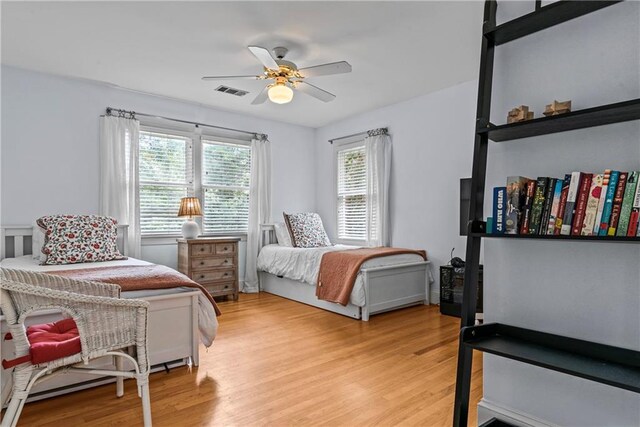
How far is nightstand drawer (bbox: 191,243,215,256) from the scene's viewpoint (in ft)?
14.4

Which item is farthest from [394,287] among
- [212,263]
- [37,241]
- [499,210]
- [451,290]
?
[37,241]

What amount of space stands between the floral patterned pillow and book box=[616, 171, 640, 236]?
378cm

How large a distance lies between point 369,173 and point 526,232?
3.65 metres

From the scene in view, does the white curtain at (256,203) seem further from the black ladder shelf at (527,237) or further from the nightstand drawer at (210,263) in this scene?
the black ladder shelf at (527,237)

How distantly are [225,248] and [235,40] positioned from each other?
2532 millimetres

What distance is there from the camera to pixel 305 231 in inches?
200

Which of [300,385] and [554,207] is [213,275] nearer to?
[300,385]

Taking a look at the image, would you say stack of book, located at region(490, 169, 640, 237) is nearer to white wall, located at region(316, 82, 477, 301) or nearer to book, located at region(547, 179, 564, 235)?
book, located at region(547, 179, 564, 235)

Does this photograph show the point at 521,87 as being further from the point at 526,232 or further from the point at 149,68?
the point at 149,68

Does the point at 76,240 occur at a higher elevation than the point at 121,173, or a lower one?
lower

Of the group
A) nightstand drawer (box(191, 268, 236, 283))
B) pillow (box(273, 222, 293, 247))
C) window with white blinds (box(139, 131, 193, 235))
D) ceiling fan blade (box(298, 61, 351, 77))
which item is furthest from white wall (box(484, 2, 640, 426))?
window with white blinds (box(139, 131, 193, 235))

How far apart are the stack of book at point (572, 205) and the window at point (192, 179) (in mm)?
4167

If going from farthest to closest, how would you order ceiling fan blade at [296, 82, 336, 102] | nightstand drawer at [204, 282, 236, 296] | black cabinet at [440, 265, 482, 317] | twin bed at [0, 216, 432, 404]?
1. nightstand drawer at [204, 282, 236, 296]
2. black cabinet at [440, 265, 482, 317]
3. ceiling fan blade at [296, 82, 336, 102]
4. twin bed at [0, 216, 432, 404]

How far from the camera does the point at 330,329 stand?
11.2 ft
